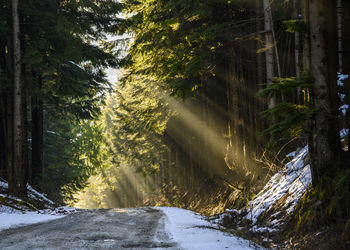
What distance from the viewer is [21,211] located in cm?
1204

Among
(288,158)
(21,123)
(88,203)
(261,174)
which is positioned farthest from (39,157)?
(88,203)

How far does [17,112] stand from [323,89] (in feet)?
38.6

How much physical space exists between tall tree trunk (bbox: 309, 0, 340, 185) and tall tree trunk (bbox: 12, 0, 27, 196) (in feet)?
37.8

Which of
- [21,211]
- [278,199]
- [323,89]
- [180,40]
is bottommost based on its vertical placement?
[21,211]

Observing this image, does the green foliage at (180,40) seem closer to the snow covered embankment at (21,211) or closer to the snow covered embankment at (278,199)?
the snow covered embankment at (278,199)

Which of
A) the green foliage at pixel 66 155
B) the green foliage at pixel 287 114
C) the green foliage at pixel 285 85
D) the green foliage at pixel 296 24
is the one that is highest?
the green foliage at pixel 296 24

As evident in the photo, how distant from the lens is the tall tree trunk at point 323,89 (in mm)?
6125

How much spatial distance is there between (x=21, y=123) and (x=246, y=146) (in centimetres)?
889

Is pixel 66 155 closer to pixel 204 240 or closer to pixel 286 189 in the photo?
pixel 286 189

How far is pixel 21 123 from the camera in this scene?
46.0ft

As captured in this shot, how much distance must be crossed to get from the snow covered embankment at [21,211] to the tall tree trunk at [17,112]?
734 mm

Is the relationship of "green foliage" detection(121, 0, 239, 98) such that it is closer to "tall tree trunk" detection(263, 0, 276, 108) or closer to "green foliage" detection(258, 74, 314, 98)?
"tall tree trunk" detection(263, 0, 276, 108)

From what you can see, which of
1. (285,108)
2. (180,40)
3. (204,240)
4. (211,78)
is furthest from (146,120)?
(285,108)

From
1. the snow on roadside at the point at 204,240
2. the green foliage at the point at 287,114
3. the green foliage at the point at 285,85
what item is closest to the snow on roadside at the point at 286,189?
the snow on roadside at the point at 204,240
